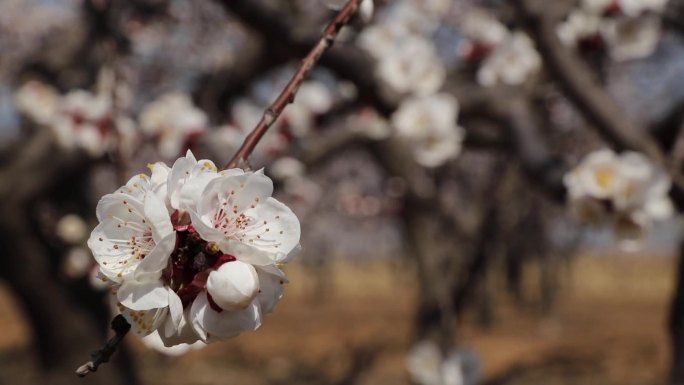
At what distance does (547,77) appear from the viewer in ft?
9.89

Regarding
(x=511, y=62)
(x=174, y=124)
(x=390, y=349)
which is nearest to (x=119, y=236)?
(x=174, y=124)

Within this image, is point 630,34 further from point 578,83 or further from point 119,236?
point 119,236

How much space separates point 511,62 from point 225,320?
106 inches

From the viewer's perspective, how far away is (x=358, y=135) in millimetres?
3451

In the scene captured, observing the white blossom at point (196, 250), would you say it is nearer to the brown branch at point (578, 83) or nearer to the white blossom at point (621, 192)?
the white blossom at point (621, 192)

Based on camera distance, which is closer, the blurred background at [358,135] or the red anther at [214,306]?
the red anther at [214,306]

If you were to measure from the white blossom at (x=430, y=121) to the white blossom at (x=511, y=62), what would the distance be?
0.48 meters

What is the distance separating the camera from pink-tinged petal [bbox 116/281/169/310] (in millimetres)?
690

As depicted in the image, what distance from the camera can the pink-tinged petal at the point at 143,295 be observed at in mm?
690

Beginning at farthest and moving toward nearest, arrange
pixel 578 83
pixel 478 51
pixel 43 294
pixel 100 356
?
pixel 43 294 → pixel 478 51 → pixel 578 83 → pixel 100 356

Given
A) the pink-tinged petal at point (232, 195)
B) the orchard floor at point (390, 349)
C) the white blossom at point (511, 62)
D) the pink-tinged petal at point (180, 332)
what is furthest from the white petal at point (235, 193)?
the orchard floor at point (390, 349)

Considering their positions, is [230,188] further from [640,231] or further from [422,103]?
[422,103]

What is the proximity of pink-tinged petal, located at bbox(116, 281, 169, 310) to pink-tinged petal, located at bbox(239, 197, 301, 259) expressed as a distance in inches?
3.8

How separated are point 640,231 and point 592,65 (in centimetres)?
109
